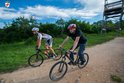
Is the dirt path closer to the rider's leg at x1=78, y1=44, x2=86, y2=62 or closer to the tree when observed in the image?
the rider's leg at x1=78, y1=44, x2=86, y2=62

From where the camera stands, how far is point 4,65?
10.0 metres

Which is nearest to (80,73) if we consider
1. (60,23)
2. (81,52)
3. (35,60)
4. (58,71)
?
(81,52)

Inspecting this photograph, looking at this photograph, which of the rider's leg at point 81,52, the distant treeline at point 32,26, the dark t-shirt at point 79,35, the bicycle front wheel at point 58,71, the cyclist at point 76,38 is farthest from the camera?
the distant treeline at point 32,26

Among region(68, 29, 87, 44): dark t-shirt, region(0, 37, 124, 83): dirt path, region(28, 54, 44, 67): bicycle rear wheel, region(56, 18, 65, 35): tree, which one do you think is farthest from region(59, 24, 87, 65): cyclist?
region(56, 18, 65, 35): tree

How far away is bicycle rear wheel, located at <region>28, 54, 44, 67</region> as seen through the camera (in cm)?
948

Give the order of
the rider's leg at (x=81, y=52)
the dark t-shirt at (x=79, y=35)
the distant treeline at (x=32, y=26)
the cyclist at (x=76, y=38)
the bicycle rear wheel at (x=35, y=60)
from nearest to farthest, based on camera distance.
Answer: the cyclist at (x=76, y=38) < the dark t-shirt at (x=79, y=35) < the rider's leg at (x=81, y=52) < the bicycle rear wheel at (x=35, y=60) < the distant treeline at (x=32, y=26)

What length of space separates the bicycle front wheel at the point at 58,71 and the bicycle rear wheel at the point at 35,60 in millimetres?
2301

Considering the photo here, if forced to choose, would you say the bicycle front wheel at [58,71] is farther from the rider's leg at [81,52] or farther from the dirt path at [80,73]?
the rider's leg at [81,52]

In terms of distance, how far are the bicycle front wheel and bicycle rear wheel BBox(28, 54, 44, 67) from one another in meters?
2.30

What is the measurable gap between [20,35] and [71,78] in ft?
82.6

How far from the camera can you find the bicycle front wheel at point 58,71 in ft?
23.6

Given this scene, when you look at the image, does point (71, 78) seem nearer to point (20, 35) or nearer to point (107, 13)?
point (107, 13)

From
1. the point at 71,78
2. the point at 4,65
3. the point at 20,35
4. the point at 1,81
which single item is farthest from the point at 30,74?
the point at 20,35

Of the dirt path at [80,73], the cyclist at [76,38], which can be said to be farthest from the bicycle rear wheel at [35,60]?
the cyclist at [76,38]
